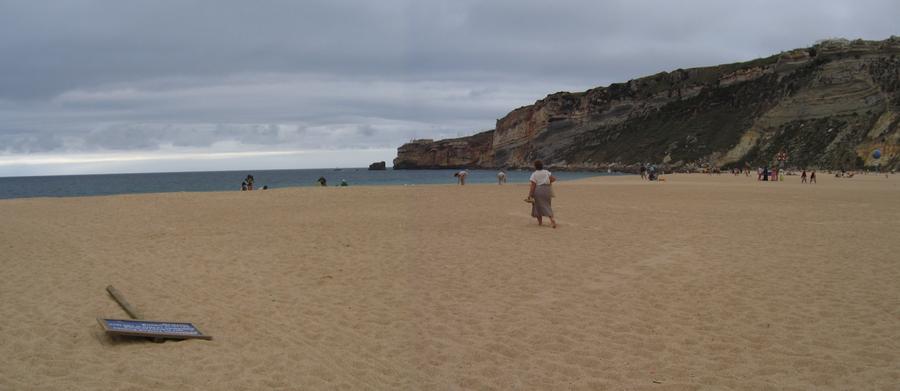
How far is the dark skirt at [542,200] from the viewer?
1354cm

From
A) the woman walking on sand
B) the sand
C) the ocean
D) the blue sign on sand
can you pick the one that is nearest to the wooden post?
the sand

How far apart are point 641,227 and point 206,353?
10.7 metres

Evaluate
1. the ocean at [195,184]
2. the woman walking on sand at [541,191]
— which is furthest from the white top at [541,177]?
the ocean at [195,184]

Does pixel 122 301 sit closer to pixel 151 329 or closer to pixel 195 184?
pixel 151 329

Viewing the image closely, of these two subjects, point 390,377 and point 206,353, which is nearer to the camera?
point 390,377

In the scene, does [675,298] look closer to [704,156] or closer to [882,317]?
[882,317]

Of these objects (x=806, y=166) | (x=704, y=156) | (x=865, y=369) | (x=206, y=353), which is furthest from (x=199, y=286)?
(x=704, y=156)

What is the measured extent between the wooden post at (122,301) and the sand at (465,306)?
110mm

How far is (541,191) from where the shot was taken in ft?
44.6

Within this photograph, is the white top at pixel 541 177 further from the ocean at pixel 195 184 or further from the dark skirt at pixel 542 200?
the ocean at pixel 195 184

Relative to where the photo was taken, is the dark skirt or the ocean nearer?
the dark skirt

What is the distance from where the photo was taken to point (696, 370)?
481 centimetres

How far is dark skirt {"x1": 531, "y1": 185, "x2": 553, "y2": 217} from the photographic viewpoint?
13.5 m

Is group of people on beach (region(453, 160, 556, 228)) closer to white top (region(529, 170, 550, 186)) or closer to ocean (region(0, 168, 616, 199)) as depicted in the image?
white top (region(529, 170, 550, 186))
